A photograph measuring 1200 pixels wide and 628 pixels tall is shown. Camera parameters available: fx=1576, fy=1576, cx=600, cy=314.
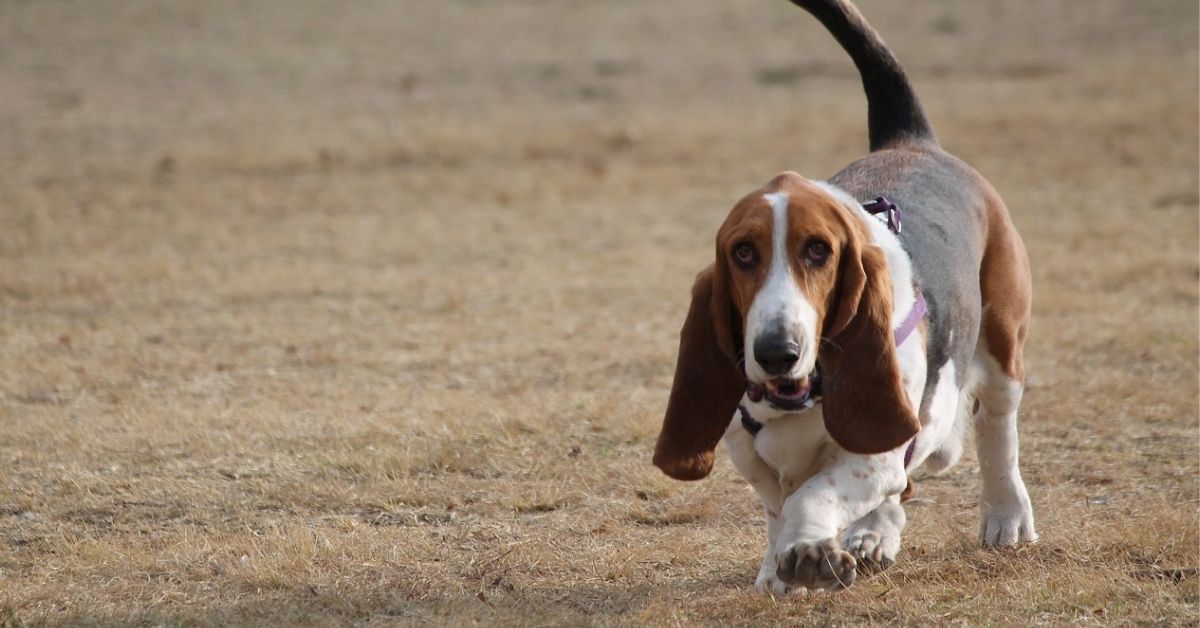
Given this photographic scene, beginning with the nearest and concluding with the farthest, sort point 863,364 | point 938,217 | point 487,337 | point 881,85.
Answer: point 863,364 → point 938,217 → point 881,85 → point 487,337

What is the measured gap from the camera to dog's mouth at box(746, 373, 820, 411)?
4.15m

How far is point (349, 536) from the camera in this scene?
17.9 ft

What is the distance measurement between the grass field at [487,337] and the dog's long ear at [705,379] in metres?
0.56

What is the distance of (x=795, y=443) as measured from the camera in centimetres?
434

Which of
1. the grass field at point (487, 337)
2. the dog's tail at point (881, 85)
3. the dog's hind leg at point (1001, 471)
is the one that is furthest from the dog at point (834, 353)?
the dog's tail at point (881, 85)

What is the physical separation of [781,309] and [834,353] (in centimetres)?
36

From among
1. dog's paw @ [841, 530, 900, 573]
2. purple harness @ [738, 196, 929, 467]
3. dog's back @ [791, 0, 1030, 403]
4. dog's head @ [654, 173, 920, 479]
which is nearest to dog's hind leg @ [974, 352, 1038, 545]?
dog's back @ [791, 0, 1030, 403]

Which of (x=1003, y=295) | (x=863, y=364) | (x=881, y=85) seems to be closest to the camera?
(x=863, y=364)

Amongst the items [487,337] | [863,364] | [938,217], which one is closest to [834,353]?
[863,364]

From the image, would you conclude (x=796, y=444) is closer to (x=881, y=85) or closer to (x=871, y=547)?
(x=871, y=547)

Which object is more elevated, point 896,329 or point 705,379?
point 896,329

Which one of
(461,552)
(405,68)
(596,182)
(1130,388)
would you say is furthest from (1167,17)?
(461,552)

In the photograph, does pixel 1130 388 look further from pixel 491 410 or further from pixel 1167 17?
pixel 1167 17

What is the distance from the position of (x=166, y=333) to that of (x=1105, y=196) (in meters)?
8.03
